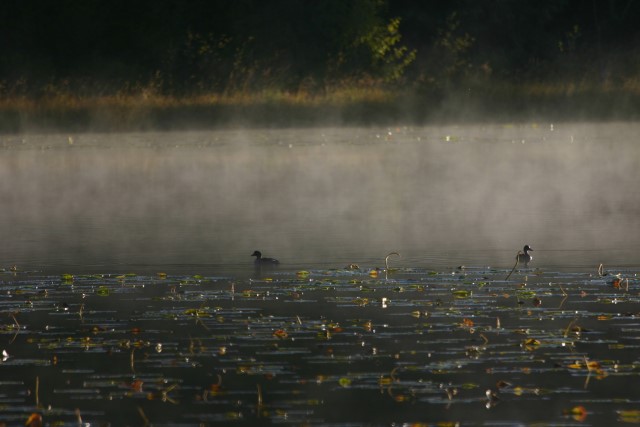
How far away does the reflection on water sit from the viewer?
15055 mm

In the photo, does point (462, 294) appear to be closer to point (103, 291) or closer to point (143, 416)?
point (103, 291)

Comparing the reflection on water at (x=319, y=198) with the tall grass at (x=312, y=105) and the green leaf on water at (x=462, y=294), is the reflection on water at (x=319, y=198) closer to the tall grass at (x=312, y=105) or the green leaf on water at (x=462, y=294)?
the tall grass at (x=312, y=105)

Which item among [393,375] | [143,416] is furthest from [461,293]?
[143,416]

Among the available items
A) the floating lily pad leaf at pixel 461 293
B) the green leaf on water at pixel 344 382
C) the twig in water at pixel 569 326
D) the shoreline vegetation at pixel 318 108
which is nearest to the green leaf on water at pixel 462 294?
the floating lily pad leaf at pixel 461 293

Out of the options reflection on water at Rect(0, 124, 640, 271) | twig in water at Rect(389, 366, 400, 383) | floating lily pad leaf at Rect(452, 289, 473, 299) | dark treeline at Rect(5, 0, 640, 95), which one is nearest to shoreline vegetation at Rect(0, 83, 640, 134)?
reflection on water at Rect(0, 124, 640, 271)

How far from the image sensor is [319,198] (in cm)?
2142

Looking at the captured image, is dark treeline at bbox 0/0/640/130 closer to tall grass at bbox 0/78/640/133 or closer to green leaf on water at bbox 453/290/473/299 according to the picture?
tall grass at bbox 0/78/640/133

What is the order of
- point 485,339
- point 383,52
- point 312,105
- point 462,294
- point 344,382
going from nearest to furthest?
point 344,382 < point 485,339 < point 462,294 < point 312,105 < point 383,52

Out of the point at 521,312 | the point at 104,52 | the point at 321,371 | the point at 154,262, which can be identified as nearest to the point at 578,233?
the point at 154,262

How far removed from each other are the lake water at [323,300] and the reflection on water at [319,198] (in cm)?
8

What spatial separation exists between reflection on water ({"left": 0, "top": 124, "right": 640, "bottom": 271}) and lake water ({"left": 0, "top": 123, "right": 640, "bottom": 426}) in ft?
0.25

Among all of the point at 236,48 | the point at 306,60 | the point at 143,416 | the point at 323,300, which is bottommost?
the point at 143,416

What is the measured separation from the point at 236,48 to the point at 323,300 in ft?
117

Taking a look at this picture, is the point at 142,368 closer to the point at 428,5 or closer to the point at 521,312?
the point at 521,312
